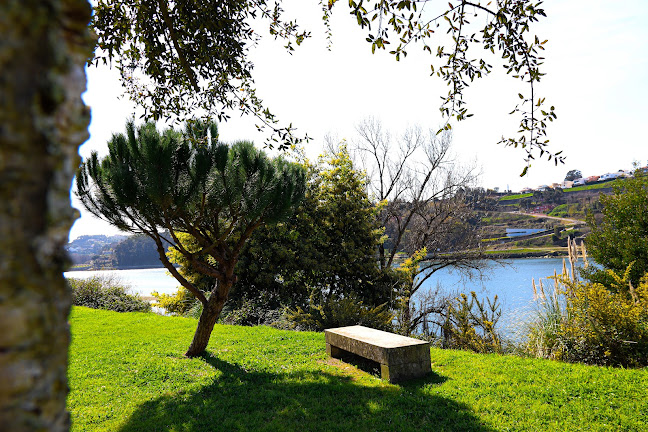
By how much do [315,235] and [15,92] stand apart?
1277 centimetres

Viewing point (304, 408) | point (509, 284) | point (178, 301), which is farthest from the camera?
point (509, 284)

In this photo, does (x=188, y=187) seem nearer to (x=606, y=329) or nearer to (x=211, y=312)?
(x=211, y=312)

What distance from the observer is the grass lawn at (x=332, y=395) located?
422cm

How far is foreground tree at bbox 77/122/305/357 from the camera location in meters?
5.90

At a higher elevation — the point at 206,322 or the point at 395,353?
the point at 206,322

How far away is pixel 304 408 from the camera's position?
4656 mm

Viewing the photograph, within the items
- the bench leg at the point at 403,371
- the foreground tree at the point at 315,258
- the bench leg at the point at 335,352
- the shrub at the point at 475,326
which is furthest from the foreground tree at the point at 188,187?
the foreground tree at the point at 315,258

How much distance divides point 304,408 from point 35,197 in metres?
4.75

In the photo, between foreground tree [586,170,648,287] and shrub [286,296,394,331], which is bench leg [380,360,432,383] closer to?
shrub [286,296,394,331]

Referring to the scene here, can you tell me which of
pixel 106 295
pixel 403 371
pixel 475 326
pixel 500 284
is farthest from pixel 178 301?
pixel 500 284

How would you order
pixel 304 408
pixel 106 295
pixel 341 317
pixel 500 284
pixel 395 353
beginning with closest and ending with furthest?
1. pixel 304 408
2. pixel 395 353
3. pixel 341 317
4. pixel 106 295
5. pixel 500 284

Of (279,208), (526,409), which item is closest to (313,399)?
(526,409)

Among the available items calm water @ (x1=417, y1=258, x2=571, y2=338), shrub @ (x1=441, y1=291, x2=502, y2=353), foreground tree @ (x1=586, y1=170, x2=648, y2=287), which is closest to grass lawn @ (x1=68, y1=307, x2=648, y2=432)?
shrub @ (x1=441, y1=291, x2=502, y2=353)

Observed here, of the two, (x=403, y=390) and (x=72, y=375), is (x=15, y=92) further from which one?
(x=72, y=375)
